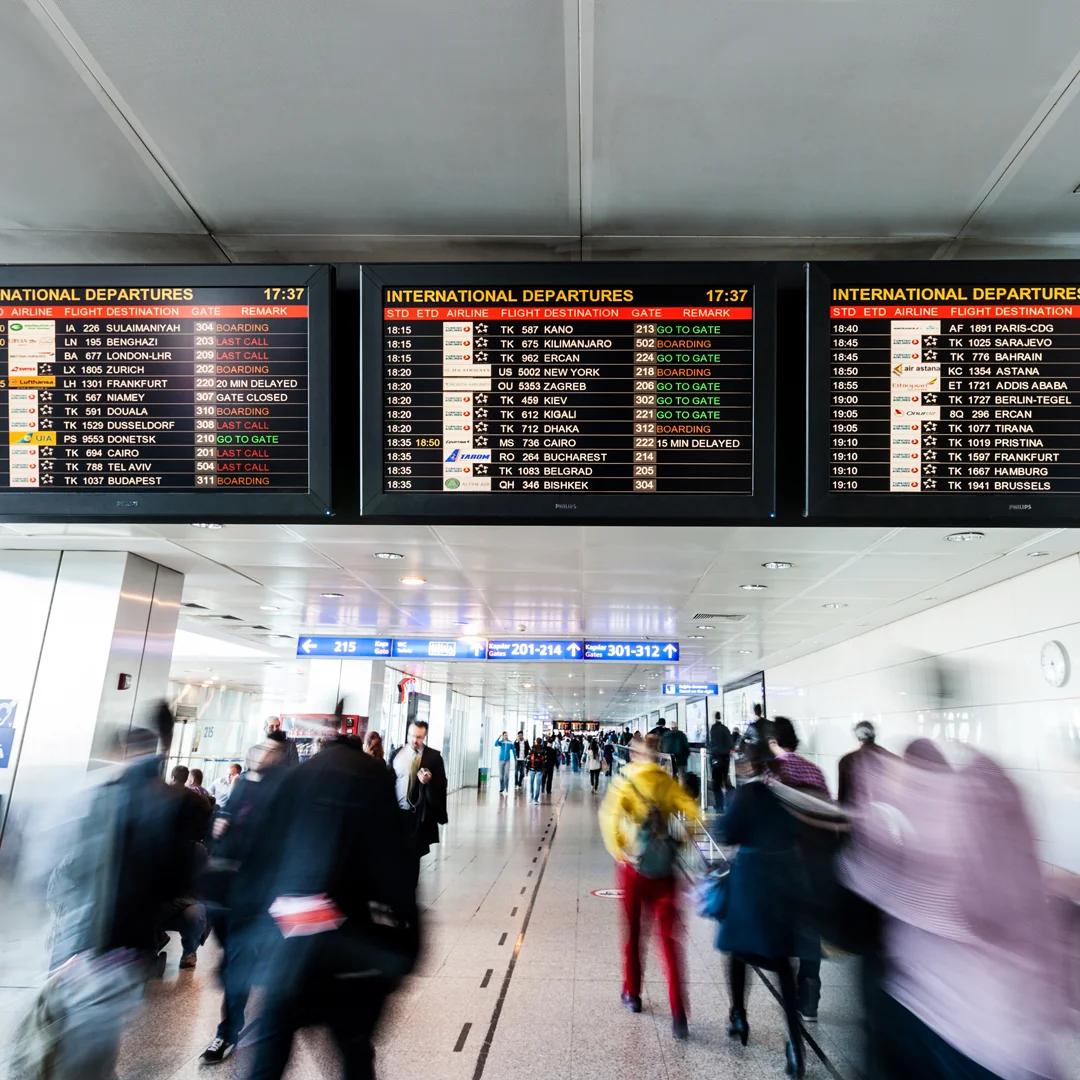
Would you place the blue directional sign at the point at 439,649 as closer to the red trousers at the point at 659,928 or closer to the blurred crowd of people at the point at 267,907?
the red trousers at the point at 659,928

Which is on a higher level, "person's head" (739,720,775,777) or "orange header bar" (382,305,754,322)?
"orange header bar" (382,305,754,322)

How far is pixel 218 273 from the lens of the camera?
317 cm

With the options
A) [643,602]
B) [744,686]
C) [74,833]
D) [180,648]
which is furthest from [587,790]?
[74,833]

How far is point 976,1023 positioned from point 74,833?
3124 millimetres

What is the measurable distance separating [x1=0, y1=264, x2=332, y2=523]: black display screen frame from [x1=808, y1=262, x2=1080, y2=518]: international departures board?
71.1 inches

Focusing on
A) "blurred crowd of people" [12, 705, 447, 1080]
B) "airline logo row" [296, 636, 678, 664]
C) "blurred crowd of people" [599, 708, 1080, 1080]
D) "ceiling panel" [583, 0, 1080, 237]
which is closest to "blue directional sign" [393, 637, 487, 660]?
"airline logo row" [296, 636, 678, 664]

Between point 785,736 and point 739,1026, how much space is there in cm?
176

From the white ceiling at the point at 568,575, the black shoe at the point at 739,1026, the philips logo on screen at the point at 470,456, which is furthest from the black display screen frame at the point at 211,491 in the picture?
the black shoe at the point at 739,1026

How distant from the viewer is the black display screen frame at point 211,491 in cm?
314

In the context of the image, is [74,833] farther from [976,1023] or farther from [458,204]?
[976,1023]

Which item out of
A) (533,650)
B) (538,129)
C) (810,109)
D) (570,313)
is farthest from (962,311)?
(533,650)

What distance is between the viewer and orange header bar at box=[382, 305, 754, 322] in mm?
3115

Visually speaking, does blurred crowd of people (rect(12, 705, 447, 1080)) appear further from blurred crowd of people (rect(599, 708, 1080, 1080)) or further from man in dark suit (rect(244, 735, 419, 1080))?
blurred crowd of people (rect(599, 708, 1080, 1080))

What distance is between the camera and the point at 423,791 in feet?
28.2
